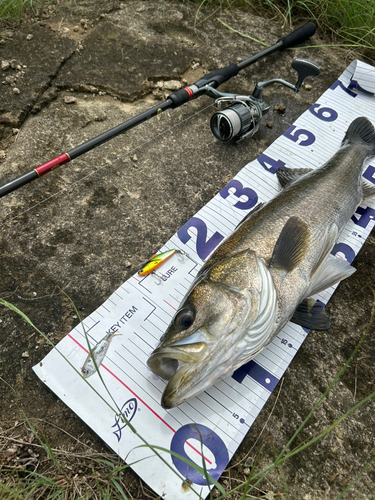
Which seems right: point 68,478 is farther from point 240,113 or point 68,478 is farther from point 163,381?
point 240,113

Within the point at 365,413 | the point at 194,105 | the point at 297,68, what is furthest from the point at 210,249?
the point at 297,68

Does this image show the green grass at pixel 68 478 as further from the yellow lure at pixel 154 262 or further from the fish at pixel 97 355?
the yellow lure at pixel 154 262

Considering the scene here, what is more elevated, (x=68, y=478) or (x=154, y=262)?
(x=154, y=262)

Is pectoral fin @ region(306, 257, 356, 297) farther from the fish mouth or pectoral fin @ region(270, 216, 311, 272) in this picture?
the fish mouth

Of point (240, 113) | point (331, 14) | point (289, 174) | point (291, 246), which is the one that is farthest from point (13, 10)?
point (291, 246)

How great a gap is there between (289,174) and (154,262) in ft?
4.56

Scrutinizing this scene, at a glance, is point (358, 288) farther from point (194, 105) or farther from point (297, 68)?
point (194, 105)

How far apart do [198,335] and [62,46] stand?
3.36 m

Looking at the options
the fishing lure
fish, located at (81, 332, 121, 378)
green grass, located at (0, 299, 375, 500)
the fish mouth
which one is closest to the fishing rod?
the fishing lure

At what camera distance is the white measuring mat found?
191cm

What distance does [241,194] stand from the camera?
300 centimetres

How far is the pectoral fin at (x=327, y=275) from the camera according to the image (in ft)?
7.53

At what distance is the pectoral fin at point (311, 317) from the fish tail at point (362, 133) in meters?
1.60

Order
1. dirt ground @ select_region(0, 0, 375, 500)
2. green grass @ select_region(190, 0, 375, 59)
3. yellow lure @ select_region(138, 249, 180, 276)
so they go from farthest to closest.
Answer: green grass @ select_region(190, 0, 375, 59) < yellow lure @ select_region(138, 249, 180, 276) < dirt ground @ select_region(0, 0, 375, 500)
